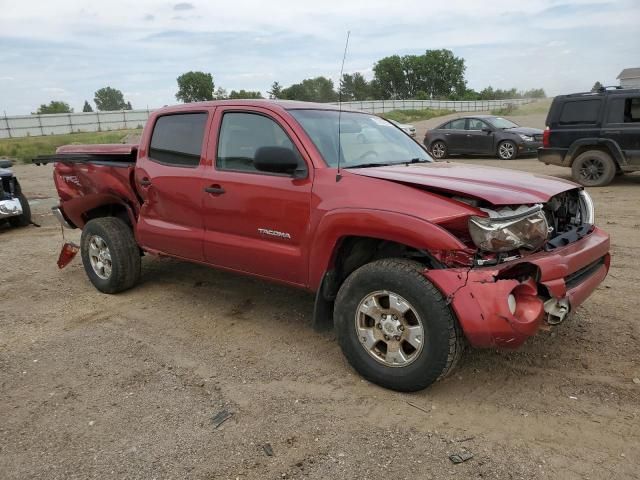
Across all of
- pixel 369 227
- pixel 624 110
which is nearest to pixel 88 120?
pixel 624 110

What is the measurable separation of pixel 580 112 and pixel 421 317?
938 centimetres

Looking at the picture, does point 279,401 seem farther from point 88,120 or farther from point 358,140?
point 88,120

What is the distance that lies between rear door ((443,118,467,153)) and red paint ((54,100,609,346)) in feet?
45.0

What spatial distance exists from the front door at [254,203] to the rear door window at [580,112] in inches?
345

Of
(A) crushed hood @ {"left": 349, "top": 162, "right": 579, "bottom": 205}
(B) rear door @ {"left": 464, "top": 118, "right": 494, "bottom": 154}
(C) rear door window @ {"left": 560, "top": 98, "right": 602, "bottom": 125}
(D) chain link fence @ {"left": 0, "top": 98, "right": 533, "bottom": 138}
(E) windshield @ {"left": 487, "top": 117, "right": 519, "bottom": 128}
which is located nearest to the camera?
(A) crushed hood @ {"left": 349, "top": 162, "right": 579, "bottom": 205}

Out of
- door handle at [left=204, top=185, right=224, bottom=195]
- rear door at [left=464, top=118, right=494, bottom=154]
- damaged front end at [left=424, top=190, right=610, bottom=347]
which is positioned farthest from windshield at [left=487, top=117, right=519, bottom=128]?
damaged front end at [left=424, top=190, right=610, bottom=347]

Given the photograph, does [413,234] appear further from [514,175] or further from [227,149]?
[227,149]

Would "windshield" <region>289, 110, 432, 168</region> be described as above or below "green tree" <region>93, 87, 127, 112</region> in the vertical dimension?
→ below

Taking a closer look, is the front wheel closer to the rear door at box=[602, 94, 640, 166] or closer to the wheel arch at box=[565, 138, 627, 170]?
the wheel arch at box=[565, 138, 627, 170]

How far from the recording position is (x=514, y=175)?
392 cm

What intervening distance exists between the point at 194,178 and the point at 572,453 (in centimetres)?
328

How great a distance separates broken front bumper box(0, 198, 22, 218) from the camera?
349 inches

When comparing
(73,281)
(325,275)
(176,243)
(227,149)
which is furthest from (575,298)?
(73,281)

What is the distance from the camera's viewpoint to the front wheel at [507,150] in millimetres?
16438
